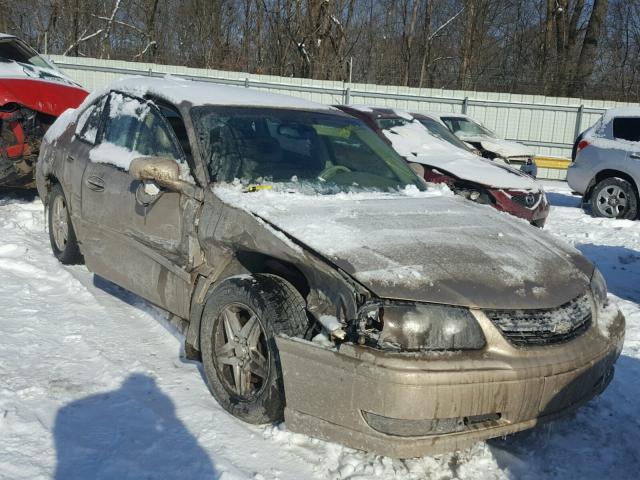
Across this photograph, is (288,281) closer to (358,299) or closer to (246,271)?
(246,271)

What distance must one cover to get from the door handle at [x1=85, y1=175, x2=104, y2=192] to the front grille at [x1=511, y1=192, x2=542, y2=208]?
4.92 meters

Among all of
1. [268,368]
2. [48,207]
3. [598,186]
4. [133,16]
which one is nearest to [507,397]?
[268,368]

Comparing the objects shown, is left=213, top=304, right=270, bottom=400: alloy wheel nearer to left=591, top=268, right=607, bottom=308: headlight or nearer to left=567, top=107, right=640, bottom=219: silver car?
left=591, top=268, right=607, bottom=308: headlight

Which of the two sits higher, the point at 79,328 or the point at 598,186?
the point at 598,186

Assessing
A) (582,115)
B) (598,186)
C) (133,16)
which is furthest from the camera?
(133,16)

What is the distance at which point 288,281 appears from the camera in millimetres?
3021

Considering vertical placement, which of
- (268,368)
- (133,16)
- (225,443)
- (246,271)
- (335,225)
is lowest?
(225,443)

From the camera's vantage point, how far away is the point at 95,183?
4391 millimetres

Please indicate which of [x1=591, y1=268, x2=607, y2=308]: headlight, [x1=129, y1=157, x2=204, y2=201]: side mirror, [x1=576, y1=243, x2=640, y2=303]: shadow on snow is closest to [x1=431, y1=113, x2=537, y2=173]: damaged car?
[x1=576, y1=243, x2=640, y2=303]: shadow on snow

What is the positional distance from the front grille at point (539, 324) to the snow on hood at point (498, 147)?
29.4 feet

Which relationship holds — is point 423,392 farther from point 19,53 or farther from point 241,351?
point 19,53

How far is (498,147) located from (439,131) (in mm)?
2395

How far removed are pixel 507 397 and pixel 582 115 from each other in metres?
16.6

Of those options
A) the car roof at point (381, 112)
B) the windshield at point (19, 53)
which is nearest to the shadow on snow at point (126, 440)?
the windshield at point (19, 53)
